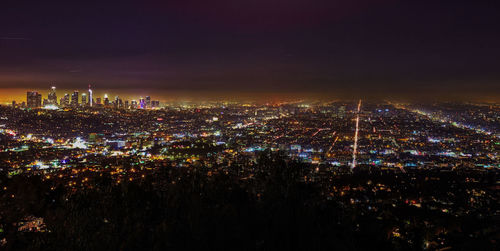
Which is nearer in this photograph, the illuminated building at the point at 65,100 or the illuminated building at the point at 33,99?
the illuminated building at the point at 33,99

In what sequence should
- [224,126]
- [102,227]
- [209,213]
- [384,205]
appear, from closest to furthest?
1. [209,213]
2. [102,227]
3. [384,205]
4. [224,126]

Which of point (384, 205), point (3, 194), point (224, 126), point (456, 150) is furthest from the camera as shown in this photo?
point (224, 126)

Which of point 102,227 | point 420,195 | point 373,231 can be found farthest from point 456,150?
point 102,227

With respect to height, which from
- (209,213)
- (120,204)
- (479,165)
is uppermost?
(209,213)

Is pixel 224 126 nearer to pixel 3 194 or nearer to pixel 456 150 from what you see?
pixel 456 150

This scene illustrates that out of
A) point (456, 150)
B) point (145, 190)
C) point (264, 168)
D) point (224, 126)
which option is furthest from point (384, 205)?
point (224, 126)

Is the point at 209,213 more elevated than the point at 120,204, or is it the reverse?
the point at 209,213

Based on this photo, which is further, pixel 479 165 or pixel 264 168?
pixel 479 165

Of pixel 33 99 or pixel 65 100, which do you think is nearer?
pixel 33 99

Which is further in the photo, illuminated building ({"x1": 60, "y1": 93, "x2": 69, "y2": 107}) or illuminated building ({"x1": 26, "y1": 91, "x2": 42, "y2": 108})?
illuminated building ({"x1": 60, "y1": 93, "x2": 69, "y2": 107})

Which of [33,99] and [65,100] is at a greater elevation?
[33,99]
